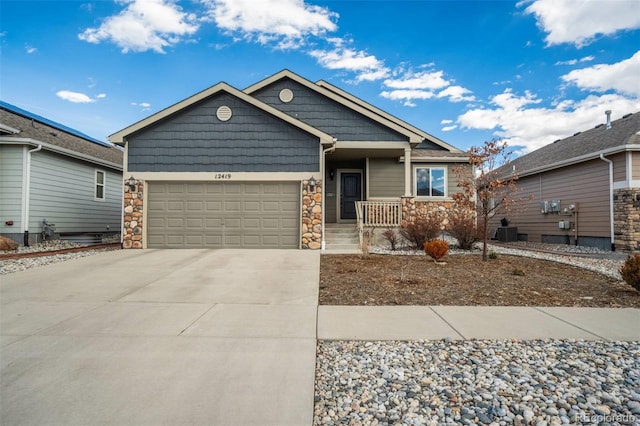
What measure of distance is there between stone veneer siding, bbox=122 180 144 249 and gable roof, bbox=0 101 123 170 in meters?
4.19

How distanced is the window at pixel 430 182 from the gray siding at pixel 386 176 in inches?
38.4

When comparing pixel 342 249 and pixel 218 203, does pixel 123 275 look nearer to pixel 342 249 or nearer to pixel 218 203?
pixel 218 203

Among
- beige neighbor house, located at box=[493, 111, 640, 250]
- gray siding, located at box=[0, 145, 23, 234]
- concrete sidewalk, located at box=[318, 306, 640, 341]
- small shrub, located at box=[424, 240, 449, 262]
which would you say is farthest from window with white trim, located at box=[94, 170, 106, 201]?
beige neighbor house, located at box=[493, 111, 640, 250]

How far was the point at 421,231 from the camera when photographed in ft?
34.3

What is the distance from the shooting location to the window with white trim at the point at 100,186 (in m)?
15.0

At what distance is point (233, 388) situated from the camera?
2646 mm

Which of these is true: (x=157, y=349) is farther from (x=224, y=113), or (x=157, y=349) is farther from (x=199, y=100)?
(x=199, y=100)

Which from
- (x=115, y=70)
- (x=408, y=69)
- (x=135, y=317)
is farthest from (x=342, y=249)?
(x=115, y=70)

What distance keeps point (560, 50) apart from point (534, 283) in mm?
14206

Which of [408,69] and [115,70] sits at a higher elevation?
[408,69]

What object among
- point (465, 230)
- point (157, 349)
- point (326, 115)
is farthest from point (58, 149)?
point (465, 230)

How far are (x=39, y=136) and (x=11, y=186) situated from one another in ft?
6.83

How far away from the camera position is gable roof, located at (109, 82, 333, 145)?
422 inches

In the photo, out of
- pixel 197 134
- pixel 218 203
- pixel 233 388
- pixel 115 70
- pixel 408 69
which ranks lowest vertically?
pixel 233 388
